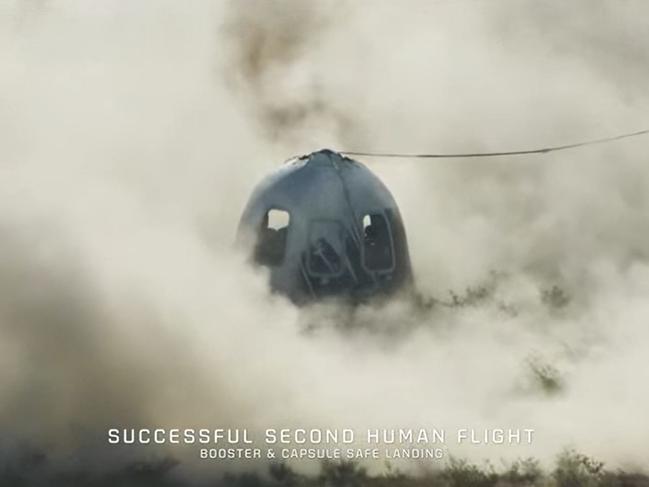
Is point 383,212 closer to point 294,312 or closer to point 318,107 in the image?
point 294,312

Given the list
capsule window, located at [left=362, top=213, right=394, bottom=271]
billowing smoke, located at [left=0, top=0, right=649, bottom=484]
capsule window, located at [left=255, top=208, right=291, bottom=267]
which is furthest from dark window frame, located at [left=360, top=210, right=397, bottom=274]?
capsule window, located at [left=255, top=208, right=291, bottom=267]

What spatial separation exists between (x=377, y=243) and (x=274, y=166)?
399 inches

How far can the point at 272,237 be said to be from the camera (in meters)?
17.8

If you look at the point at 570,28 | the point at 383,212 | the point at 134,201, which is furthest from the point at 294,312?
the point at 570,28

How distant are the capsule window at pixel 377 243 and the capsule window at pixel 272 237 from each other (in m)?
1.23

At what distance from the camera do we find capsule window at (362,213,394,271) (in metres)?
17.6

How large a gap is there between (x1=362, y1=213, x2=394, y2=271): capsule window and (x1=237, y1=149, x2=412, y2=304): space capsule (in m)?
0.02

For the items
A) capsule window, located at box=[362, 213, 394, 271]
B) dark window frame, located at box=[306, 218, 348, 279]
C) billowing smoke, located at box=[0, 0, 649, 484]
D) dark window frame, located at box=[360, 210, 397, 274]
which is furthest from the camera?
capsule window, located at box=[362, 213, 394, 271]

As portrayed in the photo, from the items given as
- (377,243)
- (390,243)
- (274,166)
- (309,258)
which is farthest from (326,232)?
(274,166)

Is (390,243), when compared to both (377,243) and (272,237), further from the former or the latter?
(272,237)

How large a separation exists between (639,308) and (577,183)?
10.7 metres

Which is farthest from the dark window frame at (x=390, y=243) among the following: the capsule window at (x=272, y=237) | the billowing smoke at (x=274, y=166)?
the capsule window at (x=272, y=237)

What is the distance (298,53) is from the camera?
109 feet

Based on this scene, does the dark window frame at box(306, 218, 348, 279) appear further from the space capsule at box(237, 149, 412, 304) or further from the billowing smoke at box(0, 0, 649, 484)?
the billowing smoke at box(0, 0, 649, 484)
